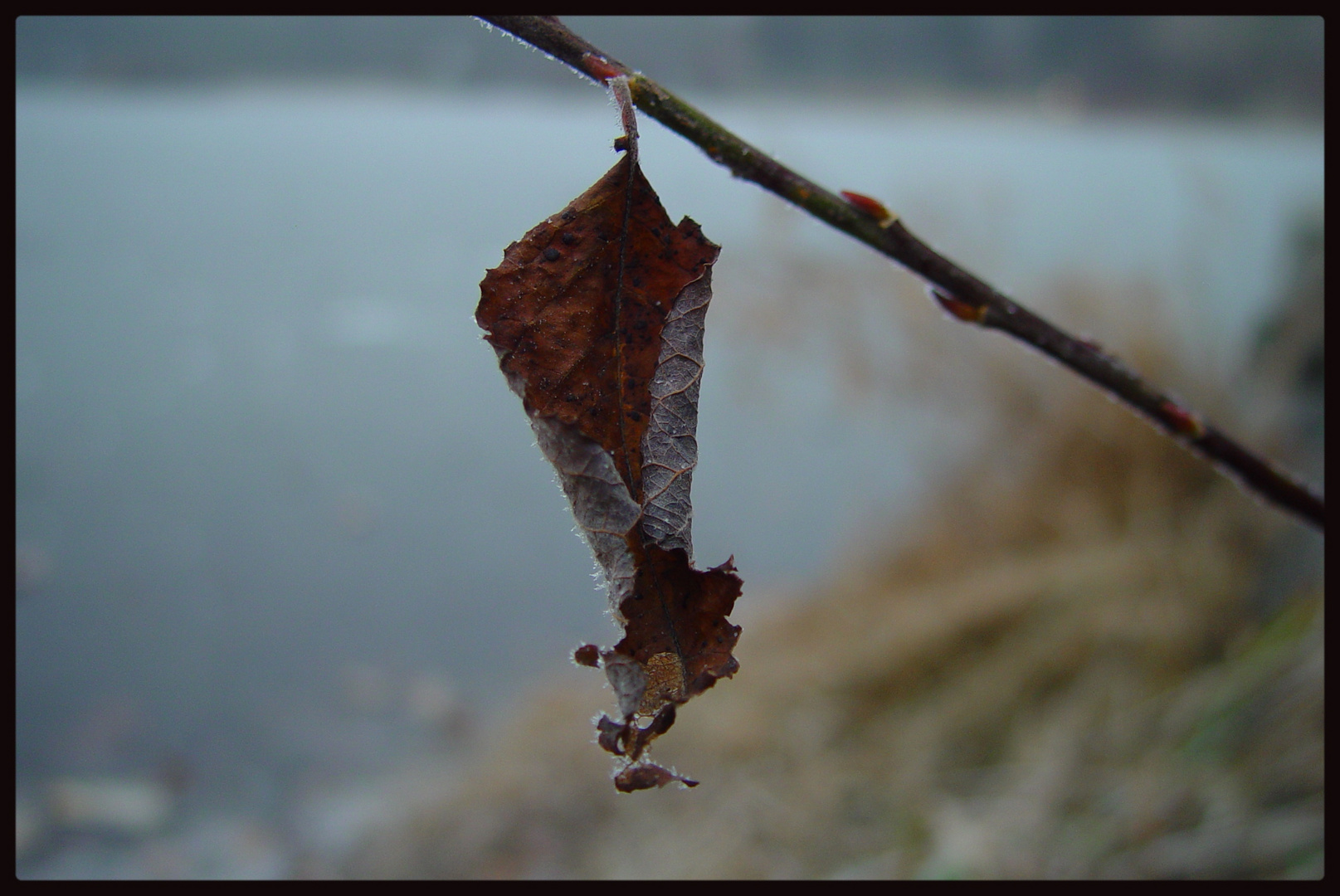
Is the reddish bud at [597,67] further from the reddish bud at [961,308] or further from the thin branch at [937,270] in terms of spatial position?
the reddish bud at [961,308]

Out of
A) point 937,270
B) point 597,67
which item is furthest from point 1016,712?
point 597,67

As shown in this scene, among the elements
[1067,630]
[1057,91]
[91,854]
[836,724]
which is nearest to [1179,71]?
[1057,91]

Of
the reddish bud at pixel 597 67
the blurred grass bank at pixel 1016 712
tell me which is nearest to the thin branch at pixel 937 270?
the reddish bud at pixel 597 67

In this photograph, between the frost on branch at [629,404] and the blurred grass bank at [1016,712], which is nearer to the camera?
the frost on branch at [629,404]

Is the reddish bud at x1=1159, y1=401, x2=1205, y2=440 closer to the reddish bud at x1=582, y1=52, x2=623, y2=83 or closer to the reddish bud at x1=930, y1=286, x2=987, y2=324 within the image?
the reddish bud at x1=930, y1=286, x2=987, y2=324

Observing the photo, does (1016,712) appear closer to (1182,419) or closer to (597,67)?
(1182,419)
